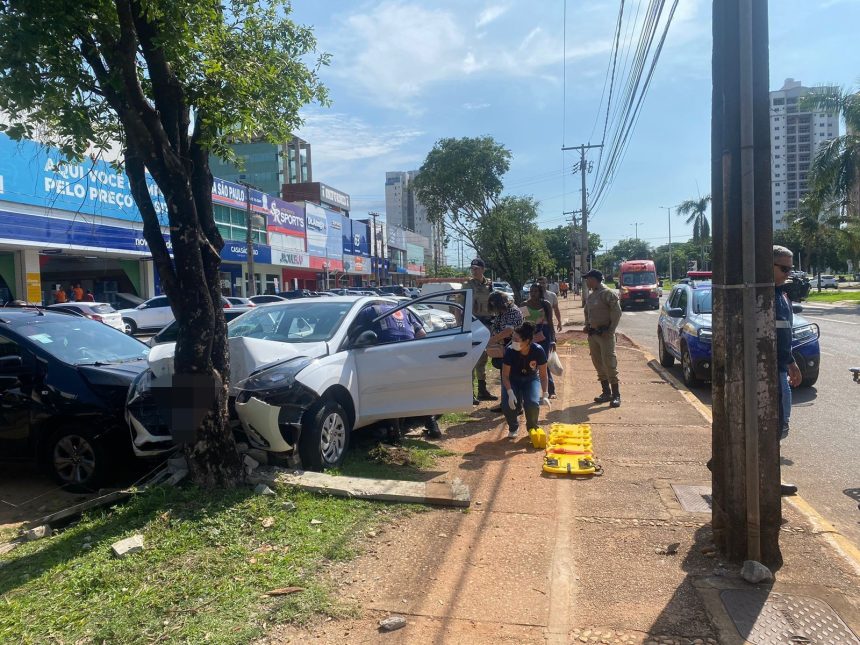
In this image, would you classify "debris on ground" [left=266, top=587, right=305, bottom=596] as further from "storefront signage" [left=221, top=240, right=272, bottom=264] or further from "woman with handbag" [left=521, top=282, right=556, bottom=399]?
"storefront signage" [left=221, top=240, right=272, bottom=264]

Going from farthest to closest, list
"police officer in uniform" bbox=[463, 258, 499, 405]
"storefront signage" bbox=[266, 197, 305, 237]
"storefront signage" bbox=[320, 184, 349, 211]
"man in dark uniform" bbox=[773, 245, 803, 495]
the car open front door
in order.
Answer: "storefront signage" bbox=[320, 184, 349, 211] → "storefront signage" bbox=[266, 197, 305, 237] → "police officer in uniform" bbox=[463, 258, 499, 405] → the car open front door → "man in dark uniform" bbox=[773, 245, 803, 495]

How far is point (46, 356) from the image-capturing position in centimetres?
556

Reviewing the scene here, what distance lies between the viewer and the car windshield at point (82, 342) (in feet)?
18.9

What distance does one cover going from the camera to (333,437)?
5332 millimetres

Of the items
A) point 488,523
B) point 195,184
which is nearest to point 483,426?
point 488,523

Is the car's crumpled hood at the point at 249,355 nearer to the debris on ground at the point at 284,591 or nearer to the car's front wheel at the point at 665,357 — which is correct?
the debris on ground at the point at 284,591

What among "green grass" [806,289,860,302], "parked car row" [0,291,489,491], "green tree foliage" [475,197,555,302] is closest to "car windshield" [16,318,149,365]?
"parked car row" [0,291,489,491]

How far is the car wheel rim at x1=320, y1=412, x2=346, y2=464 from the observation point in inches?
204

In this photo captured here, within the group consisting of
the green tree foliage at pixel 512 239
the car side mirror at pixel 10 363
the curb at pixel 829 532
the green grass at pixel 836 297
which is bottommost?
the curb at pixel 829 532

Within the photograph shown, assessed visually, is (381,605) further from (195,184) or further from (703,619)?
(195,184)

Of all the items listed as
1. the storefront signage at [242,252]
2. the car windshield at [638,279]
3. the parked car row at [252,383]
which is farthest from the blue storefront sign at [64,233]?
the car windshield at [638,279]

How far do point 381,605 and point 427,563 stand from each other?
1.74 feet

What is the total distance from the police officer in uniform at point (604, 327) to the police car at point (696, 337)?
1.57 metres

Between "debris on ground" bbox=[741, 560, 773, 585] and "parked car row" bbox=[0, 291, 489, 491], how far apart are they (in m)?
3.10
